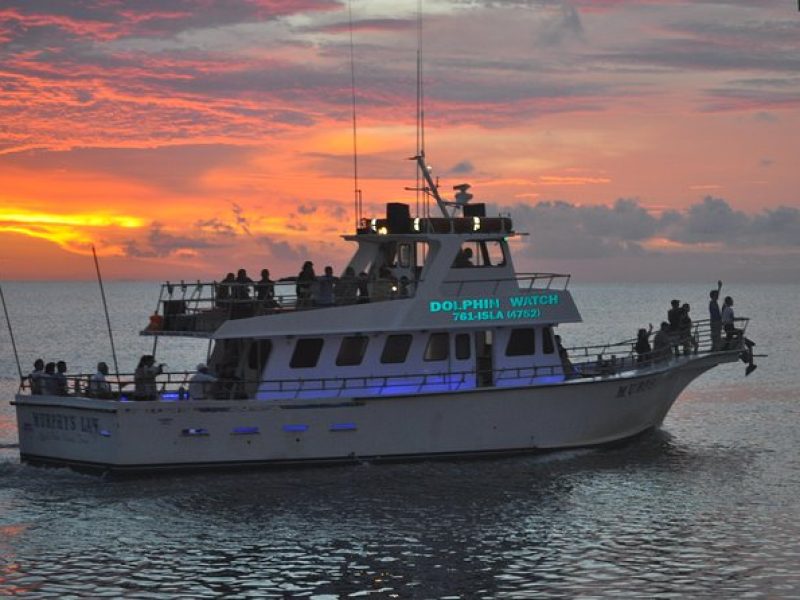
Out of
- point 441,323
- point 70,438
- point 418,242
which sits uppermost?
point 418,242

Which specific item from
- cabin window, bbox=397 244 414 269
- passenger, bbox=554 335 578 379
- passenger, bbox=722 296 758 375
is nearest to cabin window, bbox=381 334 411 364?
cabin window, bbox=397 244 414 269

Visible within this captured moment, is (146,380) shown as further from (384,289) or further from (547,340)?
(547,340)

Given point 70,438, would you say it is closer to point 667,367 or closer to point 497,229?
point 497,229

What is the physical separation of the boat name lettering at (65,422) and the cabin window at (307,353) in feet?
15.0

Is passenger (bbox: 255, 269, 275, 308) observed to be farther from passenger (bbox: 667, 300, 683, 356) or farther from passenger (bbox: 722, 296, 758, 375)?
passenger (bbox: 722, 296, 758, 375)

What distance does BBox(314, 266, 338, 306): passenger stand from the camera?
2905 centimetres

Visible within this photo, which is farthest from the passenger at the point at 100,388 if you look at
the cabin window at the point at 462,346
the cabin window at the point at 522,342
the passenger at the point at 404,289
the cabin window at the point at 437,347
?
the cabin window at the point at 522,342

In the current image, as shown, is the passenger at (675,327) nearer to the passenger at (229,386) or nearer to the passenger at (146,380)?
the passenger at (229,386)

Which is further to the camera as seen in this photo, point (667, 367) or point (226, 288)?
point (667, 367)

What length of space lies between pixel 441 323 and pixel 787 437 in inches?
547

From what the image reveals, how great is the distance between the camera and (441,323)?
29172 mm

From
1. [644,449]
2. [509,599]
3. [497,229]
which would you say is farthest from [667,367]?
[509,599]

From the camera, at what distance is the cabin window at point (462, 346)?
29703 mm

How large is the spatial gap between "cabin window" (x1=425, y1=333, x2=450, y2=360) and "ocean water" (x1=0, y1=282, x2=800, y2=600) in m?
2.47
